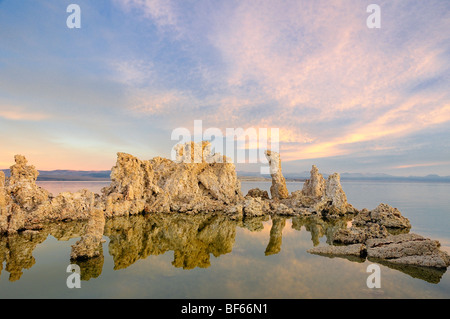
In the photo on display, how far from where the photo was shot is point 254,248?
15422mm

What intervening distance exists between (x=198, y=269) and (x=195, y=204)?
739 inches

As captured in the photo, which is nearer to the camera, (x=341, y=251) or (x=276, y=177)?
(x=341, y=251)

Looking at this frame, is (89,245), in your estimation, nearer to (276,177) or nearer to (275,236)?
(275,236)

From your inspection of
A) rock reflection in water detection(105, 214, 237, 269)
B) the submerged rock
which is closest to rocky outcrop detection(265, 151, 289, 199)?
rock reflection in water detection(105, 214, 237, 269)

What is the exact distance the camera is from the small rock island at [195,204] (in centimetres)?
1356

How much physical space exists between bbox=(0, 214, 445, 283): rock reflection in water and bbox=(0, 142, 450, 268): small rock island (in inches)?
41.4

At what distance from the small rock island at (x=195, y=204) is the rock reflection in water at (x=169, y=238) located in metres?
1.05

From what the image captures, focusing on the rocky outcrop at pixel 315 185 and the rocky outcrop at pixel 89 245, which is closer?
the rocky outcrop at pixel 89 245

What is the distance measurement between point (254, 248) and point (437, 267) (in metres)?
9.49

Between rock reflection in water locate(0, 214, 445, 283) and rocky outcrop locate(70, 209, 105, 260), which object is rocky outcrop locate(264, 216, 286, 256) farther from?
rocky outcrop locate(70, 209, 105, 260)

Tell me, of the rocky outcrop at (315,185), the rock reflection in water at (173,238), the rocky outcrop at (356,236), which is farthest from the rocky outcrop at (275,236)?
the rocky outcrop at (315,185)

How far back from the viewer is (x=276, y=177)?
129 ft

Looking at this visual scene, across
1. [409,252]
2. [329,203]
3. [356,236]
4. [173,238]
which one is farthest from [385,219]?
[173,238]

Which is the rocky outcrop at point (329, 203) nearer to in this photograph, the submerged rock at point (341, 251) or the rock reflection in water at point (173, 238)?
the rock reflection in water at point (173, 238)
